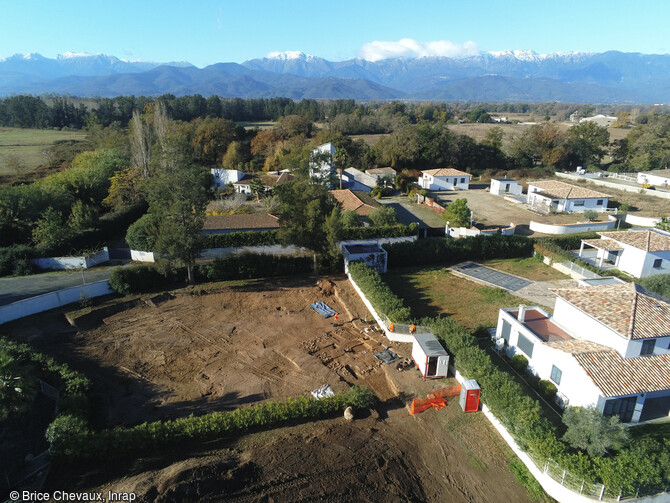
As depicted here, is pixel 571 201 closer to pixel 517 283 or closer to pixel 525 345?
pixel 517 283

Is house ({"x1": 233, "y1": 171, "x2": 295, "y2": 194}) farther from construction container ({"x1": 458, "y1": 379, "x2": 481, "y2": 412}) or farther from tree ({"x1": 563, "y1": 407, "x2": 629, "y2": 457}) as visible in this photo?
tree ({"x1": 563, "y1": 407, "x2": 629, "y2": 457})

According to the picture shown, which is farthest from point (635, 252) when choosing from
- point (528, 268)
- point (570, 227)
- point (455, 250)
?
point (455, 250)

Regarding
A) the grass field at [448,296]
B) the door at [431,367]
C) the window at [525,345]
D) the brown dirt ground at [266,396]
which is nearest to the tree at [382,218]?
the grass field at [448,296]

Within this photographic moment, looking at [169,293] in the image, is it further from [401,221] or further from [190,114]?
[190,114]

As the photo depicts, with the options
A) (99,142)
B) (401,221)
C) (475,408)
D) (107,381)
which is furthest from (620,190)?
(99,142)

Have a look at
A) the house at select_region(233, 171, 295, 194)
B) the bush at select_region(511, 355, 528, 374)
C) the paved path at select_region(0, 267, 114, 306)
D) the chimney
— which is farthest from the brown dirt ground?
the house at select_region(233, 171, 295, 194)

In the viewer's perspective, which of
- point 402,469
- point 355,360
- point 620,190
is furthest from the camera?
point 620,190
